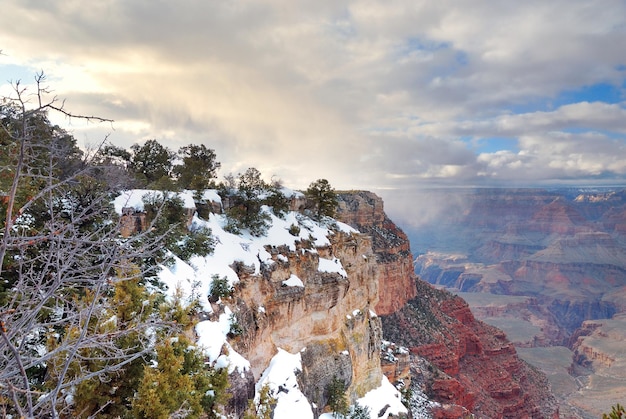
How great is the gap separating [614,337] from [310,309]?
160176 millimetres

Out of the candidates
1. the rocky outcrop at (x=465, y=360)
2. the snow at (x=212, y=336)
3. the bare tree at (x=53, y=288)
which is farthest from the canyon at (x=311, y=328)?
the bare tree at (x=53, y=288)

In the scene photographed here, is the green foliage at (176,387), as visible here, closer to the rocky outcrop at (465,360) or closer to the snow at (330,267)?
the snow at (330,267)

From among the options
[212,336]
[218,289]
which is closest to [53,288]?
[212,336]

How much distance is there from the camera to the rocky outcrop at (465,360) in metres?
50.9

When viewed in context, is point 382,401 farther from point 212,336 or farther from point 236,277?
point 212,336

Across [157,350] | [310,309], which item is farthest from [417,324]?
[157,350]

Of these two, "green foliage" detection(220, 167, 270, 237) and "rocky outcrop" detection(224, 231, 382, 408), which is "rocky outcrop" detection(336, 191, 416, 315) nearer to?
"rocky outcrop" detection(224, 231, 382, 408)

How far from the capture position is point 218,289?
17.3 m

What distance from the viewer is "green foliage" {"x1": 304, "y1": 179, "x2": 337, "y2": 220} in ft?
118

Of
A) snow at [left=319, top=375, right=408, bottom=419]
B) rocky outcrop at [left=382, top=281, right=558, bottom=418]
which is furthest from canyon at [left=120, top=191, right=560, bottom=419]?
rocky outcrop at [left=382, top=281, right=558, bottom=418]

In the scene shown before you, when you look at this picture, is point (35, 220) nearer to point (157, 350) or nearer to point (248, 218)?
point (157, 350)

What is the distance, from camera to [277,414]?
17.7 metres

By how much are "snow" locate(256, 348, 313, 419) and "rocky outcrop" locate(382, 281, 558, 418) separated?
30761 millimetres

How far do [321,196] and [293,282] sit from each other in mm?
14049
